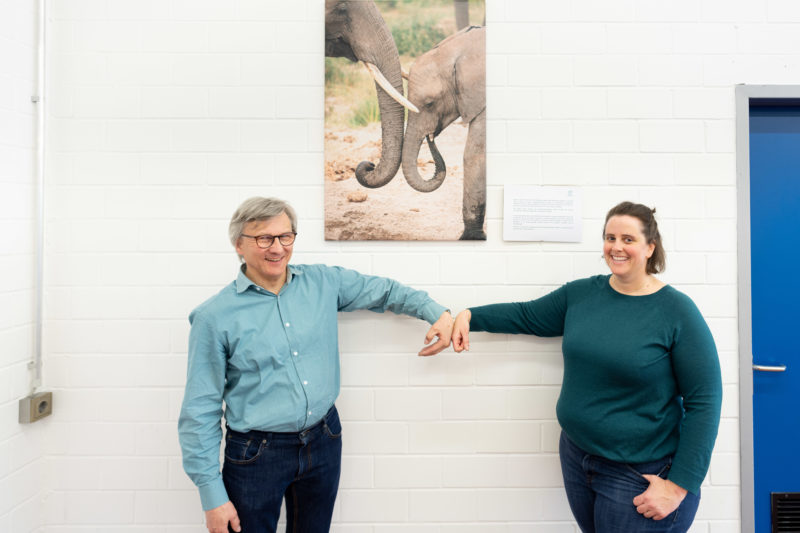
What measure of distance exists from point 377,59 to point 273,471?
5.29ft

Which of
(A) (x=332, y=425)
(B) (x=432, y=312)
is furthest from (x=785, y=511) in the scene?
(A) (x=332, y=425)

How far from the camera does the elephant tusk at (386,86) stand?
187 cm

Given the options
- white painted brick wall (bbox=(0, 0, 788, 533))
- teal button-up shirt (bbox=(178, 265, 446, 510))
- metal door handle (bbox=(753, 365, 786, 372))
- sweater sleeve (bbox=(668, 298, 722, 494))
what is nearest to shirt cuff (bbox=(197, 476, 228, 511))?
teal button-up shirt (bbox=(178, 265, 446, 510))

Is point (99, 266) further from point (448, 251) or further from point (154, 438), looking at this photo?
point (448, 251)

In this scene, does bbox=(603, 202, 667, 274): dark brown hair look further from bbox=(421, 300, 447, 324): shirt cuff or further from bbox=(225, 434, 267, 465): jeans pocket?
bbox=(225, 434, 267, 465): jeans pocket

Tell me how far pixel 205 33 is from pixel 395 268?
49.5 inches

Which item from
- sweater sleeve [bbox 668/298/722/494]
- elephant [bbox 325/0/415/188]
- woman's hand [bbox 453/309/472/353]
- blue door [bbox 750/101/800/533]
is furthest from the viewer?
blue door [bbox 750/101/800/533]

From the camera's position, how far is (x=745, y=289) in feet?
6.18

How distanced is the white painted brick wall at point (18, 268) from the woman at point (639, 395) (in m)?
2.10

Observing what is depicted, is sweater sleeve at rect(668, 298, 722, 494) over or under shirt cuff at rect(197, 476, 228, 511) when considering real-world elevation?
over

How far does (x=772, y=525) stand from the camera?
198 centimetres

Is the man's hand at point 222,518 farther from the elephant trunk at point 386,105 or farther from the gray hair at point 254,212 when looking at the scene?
the elephant trunk at point 386,105

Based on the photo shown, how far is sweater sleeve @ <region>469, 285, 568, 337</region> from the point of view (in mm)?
1776

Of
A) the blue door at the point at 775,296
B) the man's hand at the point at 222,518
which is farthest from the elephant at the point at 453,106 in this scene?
the man's hand at the point at 222,518
